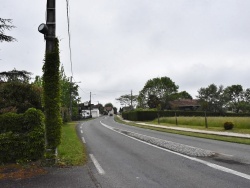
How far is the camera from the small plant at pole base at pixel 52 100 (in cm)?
947

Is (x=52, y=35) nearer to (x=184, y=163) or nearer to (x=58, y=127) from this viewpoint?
(x=58, y=127)

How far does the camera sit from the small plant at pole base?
31.1 feet

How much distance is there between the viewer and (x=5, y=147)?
905 centimetres

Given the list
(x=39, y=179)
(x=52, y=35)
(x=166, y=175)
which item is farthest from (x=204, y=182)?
(x=52, y=35)

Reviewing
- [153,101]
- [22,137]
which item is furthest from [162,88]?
[22,137]

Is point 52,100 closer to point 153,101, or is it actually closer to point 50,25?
point 50,25

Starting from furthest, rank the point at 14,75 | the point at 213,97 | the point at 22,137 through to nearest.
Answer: the point at 213,97
the point at 14,75
the point at 22,137

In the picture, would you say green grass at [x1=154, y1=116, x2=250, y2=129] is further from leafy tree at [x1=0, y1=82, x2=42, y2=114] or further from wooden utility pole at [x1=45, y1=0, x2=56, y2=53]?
wooden utility pole at [x1=45, y1=0, x2=56, y2=53]

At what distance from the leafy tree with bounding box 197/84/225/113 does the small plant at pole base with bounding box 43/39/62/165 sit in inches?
2806

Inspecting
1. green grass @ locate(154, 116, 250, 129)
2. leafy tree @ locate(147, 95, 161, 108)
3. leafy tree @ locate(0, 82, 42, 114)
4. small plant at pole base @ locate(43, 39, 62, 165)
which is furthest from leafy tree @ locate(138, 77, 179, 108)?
small plant at pole base @ locate(43, 39, 62, 165)

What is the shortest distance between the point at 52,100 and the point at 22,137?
1.63 meters

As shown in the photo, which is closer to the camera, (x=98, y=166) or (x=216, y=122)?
(x=98, y=166)

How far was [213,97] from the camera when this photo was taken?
8012 centimetres

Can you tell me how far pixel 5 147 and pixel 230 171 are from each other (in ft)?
23.7
